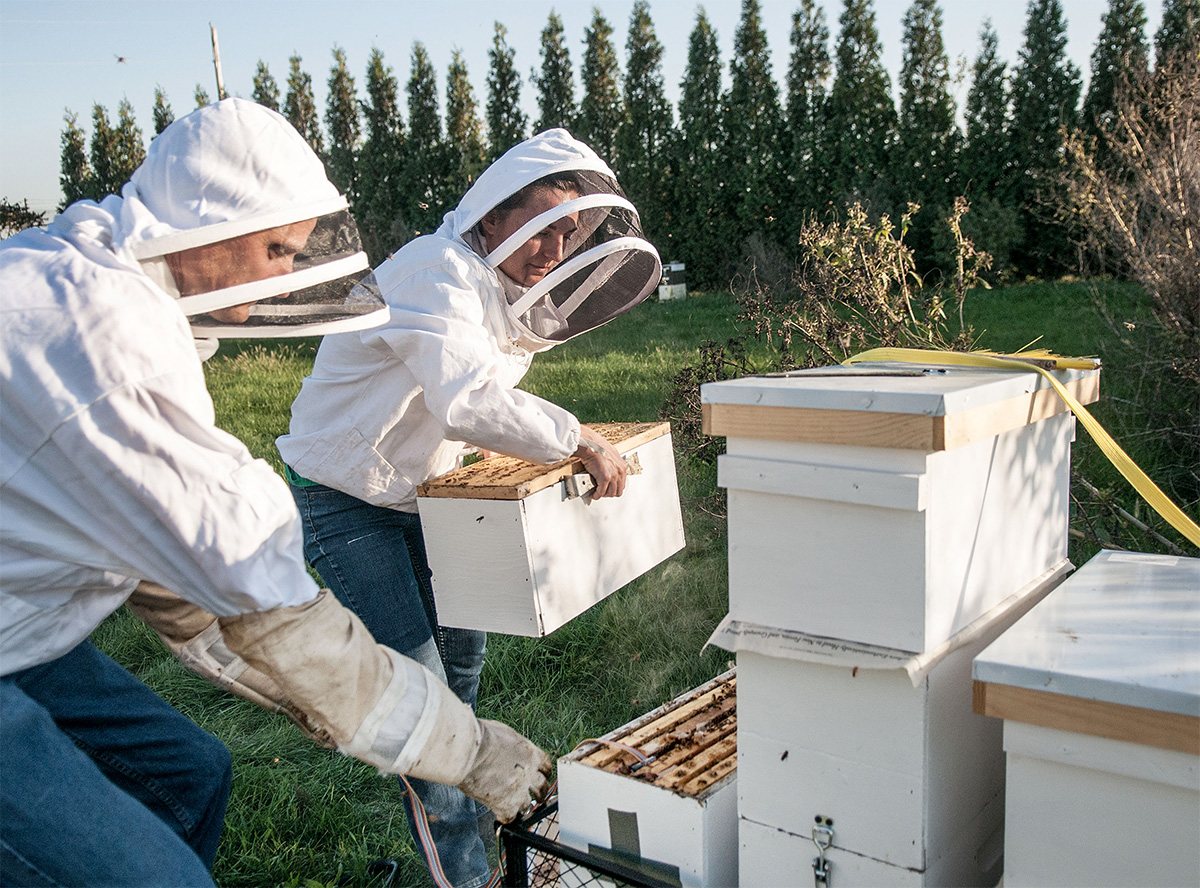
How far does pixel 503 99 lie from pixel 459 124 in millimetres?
1342

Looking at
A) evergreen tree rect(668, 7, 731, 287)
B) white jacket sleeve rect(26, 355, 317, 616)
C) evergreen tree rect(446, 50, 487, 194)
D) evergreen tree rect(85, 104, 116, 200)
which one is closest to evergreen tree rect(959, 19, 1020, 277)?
evergreen tree rect(668, 7, 731, 287)

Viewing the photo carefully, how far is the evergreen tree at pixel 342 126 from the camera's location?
72.2ft

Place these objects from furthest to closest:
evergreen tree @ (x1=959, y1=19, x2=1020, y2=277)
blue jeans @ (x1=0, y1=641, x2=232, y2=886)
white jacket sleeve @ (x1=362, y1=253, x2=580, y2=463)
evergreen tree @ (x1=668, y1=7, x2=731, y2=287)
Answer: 1. evergreen tree @ (x1=668, y1=7, x2=731, y2=287)
2. evergreen tree @ (x1=959, y1=19, x2=1020, y2=277)
3. white jacket sleeve @ (x1=362, y1=253, x2=580, y2=463)
4. blue jeans @ (x1=0, y1=641, x2=232, y2=886)

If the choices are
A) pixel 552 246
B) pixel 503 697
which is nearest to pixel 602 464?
pixel 552 246

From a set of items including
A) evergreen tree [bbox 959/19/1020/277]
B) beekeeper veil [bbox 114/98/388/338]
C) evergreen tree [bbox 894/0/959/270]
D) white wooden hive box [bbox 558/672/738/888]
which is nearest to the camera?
beekeeper veil [bbox 114/98/388/338]

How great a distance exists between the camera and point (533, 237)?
222 centimetres

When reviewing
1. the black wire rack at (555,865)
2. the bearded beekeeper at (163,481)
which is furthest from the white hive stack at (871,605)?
the bearded beekeeper at (163,481)

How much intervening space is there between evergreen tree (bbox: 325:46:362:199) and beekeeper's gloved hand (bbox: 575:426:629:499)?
21.2m

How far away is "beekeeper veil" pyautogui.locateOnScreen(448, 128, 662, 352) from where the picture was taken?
2.16 meters

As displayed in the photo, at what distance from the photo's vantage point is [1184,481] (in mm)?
4531

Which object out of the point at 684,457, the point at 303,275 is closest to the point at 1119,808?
the point at 303,275

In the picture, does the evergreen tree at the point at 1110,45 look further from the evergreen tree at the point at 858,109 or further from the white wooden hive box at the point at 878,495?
the white wooden hive box at the point at 878,495

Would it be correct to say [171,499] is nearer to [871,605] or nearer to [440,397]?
[440,397]

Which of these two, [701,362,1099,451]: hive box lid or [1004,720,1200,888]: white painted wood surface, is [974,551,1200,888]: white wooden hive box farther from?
[701,362,1099,451]: hive box lid
